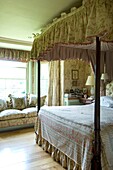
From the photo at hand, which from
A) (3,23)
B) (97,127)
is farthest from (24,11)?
(97,127)

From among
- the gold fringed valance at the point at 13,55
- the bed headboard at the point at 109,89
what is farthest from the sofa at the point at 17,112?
the bed headboard at the point at 109,89

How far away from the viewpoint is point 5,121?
4.64m

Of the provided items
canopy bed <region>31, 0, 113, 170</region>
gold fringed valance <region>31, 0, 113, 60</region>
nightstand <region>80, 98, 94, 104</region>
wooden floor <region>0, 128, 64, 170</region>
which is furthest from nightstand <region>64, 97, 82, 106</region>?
gold fringed valance <region>31, 0, 113, 60</region>

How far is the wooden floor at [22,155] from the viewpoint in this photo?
277 centimetres

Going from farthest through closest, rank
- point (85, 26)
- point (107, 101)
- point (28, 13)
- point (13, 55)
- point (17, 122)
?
1. point (13, 55)
2. point (17, 122)
3. point (107, 101)
4. point (28, 13)
5. point (85, 26)

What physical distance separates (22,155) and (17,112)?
1808 mm

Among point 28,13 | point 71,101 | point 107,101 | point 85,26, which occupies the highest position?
point 28,13

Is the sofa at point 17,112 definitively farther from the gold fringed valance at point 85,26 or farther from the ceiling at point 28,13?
the gold fringed valance at point 85,26

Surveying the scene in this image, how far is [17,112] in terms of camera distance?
4863 mm

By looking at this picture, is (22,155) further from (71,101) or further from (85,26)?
(71,101)

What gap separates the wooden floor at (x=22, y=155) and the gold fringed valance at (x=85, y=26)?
1981 millimetres

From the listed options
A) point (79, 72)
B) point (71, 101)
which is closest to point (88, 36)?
point (71, 101)

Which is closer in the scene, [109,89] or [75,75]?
[109,89]

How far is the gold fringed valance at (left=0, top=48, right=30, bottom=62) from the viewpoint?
5.97m
